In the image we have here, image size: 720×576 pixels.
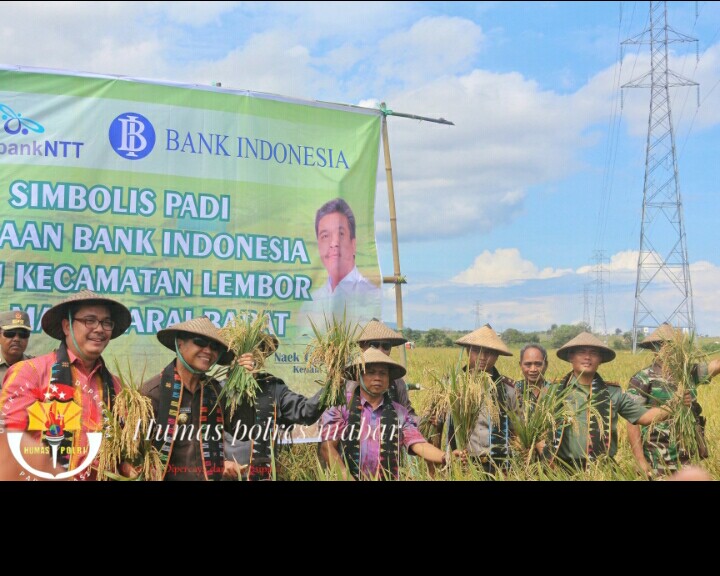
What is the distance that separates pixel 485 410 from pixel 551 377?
1.49 ft

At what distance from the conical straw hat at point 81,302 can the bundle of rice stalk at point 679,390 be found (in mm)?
3014

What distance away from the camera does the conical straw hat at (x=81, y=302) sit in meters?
4.44

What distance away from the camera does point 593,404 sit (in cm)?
473

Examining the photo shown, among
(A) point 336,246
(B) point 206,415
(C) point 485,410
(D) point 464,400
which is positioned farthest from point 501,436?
(B) point 206,415

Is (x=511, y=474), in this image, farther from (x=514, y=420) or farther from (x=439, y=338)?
(x=439, y=338)

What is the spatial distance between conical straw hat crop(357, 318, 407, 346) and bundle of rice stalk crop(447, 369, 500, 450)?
42cm

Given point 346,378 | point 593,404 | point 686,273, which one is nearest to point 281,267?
point 346,378

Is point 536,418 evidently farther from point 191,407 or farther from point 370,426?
point 191,407

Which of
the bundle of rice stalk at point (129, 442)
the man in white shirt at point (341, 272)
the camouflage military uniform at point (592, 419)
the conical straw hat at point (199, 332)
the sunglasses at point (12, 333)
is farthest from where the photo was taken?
the man in white shirt at point (341, 272)

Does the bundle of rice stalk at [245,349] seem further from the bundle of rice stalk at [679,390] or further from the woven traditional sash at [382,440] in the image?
the bundle of rice stalk at [679,390]

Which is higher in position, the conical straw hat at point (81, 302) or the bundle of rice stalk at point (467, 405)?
the conical straw hat at point (81, 302)

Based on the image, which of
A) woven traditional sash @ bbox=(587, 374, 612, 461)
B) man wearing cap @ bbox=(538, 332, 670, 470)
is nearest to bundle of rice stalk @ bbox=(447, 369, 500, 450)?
man wearing cap @ bbox=(538, 332, 670, 470)

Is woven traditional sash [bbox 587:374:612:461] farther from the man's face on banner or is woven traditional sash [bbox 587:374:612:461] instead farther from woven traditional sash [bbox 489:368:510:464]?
the man's face on banner

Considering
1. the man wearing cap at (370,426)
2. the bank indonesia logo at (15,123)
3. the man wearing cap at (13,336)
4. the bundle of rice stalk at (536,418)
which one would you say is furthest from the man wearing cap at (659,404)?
the bank indonesia logo at (15,123)
